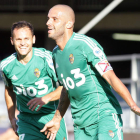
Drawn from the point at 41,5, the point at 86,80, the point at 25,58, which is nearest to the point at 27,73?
the point at 25,58

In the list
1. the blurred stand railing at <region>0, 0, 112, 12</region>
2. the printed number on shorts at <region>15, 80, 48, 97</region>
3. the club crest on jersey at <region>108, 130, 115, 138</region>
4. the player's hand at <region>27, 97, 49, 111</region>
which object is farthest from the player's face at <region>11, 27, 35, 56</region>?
the blurred stand railing at <region>0, 0, 112, 12</region>

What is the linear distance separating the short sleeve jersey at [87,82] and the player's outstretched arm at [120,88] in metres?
0.11

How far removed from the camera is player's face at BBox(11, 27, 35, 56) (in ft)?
17.0

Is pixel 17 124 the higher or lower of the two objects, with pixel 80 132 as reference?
lower

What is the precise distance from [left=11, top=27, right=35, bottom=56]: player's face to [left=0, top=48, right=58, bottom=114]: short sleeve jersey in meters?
0.19

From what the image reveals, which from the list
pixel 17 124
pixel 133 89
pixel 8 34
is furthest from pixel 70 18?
pixel 8 34

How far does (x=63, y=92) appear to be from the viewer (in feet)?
15.5

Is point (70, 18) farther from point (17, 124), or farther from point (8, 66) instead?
point (17, 124)

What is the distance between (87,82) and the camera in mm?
4145

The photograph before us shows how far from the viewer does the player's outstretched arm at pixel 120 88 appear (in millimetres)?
3680

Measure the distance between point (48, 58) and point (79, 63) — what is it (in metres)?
1.21

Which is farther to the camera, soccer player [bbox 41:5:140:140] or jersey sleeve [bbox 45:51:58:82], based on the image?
jersey sleeve [bbox 45:51:58:82]

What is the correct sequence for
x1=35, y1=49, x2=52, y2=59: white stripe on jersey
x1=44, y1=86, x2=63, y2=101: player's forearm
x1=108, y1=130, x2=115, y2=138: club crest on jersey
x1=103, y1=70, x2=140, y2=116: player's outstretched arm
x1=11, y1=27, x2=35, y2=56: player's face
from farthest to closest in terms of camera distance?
x1=35, y1=49, x2=52, y2=59: white stripe on jersey → x1=11, y1=27, x2=35, y2=56: player's face → x1=44, y1=86, x2=63, y2=101: player's forearm → x1=108, y1=130, x2=115, y2=138: club crest on jersey → x1=103, y1=70, x2=140, y2=116: player's outstretched arm

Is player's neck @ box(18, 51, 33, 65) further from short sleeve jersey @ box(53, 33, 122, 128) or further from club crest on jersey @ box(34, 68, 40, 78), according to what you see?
short sleeve jersey @ box(53, 33, 122, 128)
